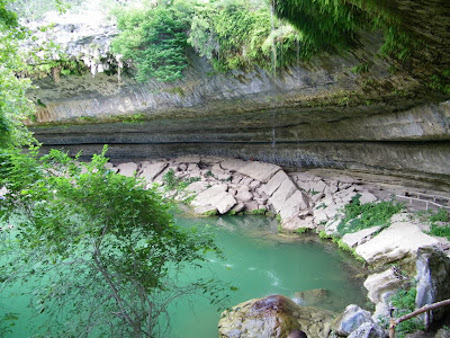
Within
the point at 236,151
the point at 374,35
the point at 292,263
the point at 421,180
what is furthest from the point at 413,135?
the point at 236,151

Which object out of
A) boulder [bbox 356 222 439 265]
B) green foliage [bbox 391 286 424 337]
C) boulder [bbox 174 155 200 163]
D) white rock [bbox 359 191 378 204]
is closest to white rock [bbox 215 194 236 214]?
boulder [bbox 174 155 200 163]

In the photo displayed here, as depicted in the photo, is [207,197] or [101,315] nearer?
[101,315]

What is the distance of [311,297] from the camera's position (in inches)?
251

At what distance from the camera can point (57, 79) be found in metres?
12.6

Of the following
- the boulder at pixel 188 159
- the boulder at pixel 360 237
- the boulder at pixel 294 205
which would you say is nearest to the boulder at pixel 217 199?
the boulder at pixel 294 205

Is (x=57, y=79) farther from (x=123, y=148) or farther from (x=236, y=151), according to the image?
(x=236, y=151)

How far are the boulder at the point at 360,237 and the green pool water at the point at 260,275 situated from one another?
13.0 inches

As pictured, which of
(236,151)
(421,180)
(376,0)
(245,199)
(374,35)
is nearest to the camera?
(376,0)

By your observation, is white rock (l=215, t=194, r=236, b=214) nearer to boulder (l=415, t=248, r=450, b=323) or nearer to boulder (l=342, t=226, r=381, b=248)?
boulder (l=342, t=226, r=381, b=248)

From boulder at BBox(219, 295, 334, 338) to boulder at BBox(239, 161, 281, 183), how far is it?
24.5 ft

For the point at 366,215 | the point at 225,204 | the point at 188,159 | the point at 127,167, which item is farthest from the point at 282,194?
the point at 127,167

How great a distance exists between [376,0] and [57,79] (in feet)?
40.2

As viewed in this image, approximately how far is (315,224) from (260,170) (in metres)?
4.03

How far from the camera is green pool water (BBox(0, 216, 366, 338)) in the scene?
5.79 metres
